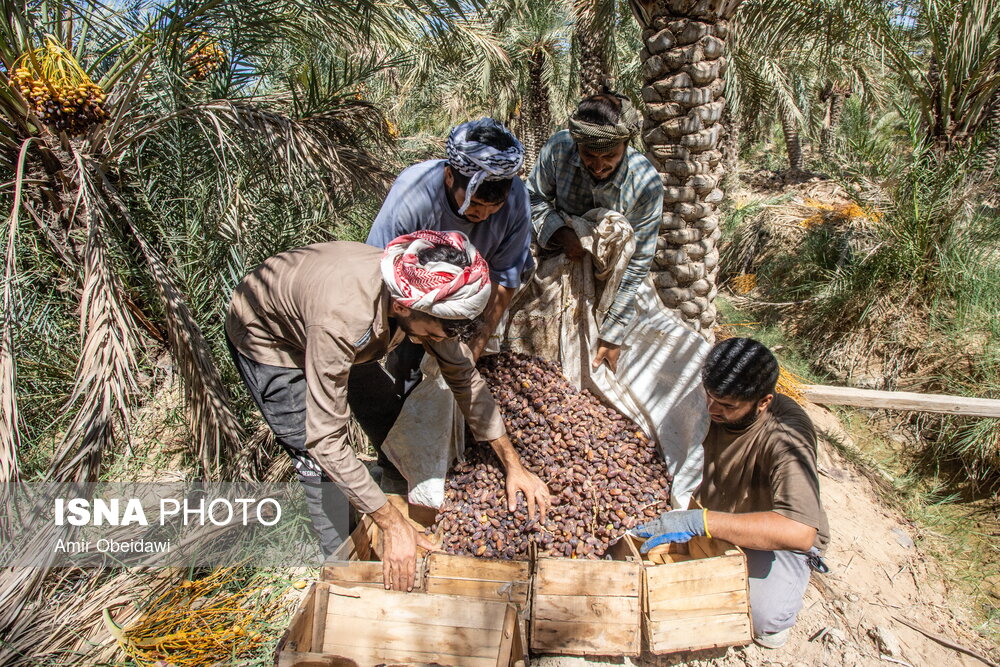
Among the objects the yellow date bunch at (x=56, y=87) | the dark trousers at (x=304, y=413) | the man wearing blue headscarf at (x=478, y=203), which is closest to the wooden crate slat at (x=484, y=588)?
the dark trousers at (x=304, y=413)

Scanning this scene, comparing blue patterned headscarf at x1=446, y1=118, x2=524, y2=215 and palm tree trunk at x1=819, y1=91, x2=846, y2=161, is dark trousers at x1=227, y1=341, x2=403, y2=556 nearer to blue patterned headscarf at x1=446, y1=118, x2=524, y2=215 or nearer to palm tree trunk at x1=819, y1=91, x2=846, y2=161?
blue patterned headscarf at x1=446, y1=118, x2=524, y2=215

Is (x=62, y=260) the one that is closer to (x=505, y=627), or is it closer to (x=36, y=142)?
(x=36, y=142)

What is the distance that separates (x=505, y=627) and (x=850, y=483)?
3.03m

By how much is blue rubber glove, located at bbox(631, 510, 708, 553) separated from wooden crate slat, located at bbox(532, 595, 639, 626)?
0.25 m

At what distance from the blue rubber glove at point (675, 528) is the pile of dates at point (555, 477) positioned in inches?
5.2

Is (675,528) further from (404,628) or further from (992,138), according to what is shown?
(992,138)

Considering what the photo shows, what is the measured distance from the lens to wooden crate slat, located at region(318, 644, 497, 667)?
191 cm

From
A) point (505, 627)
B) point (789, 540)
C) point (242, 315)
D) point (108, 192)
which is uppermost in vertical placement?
point (108, 192)

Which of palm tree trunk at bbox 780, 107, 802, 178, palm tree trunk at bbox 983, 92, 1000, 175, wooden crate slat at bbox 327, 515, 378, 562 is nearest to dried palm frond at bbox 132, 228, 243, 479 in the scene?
wooden crate slat at bbox 327, 515, 378, 562

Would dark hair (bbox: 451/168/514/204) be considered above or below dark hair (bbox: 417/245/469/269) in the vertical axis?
above

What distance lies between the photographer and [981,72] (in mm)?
4852

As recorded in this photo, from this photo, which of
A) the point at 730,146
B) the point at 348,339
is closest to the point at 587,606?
the point at 348,339

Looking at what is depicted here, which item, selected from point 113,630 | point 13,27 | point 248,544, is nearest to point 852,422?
point 248,544

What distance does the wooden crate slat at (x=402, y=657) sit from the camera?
191 cm
